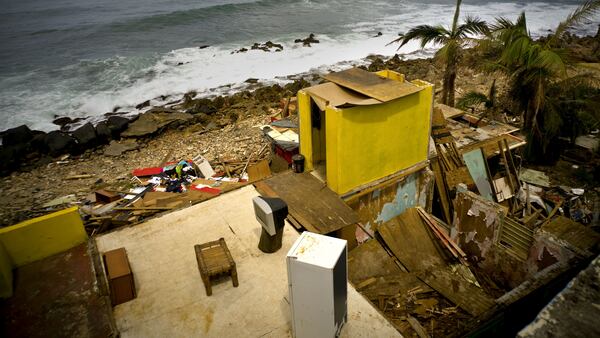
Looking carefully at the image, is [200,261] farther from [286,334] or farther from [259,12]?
[259,12]

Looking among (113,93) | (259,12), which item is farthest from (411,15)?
(113,93)

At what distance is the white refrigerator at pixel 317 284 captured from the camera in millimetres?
4270

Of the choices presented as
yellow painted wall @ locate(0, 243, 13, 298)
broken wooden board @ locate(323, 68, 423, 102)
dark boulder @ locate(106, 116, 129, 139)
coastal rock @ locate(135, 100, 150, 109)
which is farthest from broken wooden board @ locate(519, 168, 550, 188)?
coastal rock @ locate(135, 100, 150, 109)

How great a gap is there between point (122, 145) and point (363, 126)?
13.3 m

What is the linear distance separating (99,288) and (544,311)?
582 centimetres

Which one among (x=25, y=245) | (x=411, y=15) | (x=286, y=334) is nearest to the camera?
(x=286, y=334)

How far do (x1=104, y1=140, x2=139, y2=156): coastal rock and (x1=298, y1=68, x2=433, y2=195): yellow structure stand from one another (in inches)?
426

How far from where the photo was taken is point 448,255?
8.44 meters

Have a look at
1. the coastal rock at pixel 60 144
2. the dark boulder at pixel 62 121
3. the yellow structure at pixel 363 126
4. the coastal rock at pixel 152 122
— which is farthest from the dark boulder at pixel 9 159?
the yellow structure at pixel 363 126

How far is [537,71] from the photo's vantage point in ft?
35.2

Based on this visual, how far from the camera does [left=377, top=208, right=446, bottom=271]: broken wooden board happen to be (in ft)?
26.5

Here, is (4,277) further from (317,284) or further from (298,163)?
(298,163)

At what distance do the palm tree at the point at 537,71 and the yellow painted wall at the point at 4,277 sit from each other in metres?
12.6

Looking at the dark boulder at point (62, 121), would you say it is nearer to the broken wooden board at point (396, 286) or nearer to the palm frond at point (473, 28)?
the palm frond at point (473, 28)
